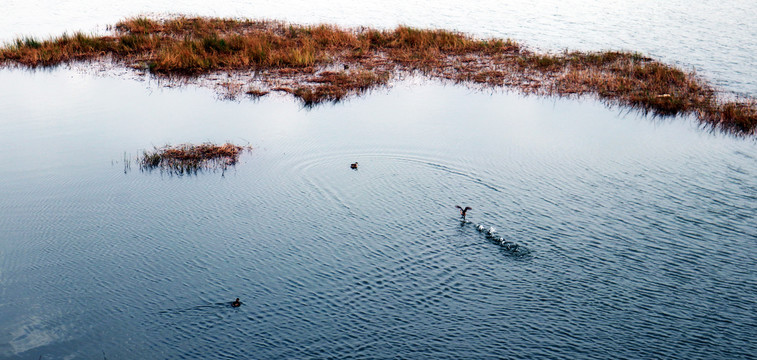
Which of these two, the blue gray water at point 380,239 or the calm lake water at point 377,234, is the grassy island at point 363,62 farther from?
the blue gray water at point 380,239

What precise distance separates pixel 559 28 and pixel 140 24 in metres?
25.4

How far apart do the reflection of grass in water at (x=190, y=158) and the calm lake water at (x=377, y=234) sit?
1.98 ft

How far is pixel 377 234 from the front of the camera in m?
14.2

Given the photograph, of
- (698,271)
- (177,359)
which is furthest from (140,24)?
(698,271)

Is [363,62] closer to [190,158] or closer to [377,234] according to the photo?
[190,158]

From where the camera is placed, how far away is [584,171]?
17.7 metres

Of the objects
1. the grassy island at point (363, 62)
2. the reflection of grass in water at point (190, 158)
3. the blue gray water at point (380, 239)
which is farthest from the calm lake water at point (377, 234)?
the grassy island at point (363, 62)

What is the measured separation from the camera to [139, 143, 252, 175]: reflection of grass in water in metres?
18.0

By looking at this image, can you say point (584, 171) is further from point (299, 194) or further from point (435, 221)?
point (299, 194)

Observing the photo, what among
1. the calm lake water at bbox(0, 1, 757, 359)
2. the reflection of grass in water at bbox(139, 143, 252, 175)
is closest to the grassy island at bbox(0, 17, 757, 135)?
the calm lake water at bbox(0, 1, 757, 359)

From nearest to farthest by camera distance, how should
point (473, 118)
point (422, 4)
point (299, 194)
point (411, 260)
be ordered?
point (411, 260), point (299, 194), point (473, 118), point (422, 4)

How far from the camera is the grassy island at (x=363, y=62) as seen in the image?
24422 millimetres

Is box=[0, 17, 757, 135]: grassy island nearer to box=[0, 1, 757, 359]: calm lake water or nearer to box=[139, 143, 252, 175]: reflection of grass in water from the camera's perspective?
box=[0, 1, 757, 359]: calm lake water

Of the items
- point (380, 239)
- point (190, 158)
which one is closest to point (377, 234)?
point (380, 239)
